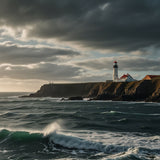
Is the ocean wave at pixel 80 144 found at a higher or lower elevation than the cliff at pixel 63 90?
lower

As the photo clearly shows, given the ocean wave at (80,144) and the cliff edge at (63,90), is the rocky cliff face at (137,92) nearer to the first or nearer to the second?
the cliff edge at (63,90)

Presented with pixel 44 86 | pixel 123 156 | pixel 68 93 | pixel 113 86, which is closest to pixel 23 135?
pixel 123 156

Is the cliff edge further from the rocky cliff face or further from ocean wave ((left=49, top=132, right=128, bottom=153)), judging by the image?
ocean wave ((left=49, top=132, right=128, bottom=153))

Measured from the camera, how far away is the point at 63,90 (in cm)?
15975

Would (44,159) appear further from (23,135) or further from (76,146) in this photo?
(23,135)

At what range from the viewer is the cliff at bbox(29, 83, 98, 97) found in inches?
5979

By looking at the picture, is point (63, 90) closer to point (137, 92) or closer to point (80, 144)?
point (137, 92)

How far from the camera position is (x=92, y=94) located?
12306 cm

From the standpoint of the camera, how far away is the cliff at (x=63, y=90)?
15186 centimetres

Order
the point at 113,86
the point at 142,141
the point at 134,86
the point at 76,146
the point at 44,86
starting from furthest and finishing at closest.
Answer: the point at 44,86, the point at 113,86, the point at 134,86, the point at 142,141, the point at 76,146

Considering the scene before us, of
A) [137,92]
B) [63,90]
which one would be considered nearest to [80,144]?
[137,92]

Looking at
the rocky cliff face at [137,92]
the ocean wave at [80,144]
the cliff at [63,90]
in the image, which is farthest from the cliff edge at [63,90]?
the ocean wave at [80,144]

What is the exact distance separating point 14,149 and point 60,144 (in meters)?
4.42

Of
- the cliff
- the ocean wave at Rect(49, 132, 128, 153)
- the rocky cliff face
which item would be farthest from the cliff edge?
the ocean wave at Rect(49, 132, 128, 153)
